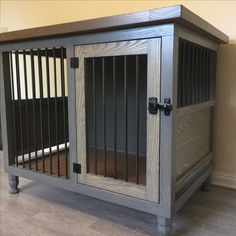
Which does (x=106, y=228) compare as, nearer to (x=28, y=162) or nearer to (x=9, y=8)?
(x=28, y=162)

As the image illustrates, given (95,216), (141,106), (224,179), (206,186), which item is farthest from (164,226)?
(141,106)

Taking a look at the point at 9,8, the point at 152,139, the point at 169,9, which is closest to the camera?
the point at 169,9

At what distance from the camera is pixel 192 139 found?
4.75 ft

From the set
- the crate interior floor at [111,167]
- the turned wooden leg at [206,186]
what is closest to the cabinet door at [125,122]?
the crate interior floor at [111,167]

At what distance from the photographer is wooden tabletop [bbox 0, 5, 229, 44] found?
1.03 meters

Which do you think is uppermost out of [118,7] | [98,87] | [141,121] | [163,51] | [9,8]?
[9,8]

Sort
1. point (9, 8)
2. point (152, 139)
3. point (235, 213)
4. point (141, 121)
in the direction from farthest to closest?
point (9, 8)
point (141, 121)
point (235, 213)
point (152, 139)

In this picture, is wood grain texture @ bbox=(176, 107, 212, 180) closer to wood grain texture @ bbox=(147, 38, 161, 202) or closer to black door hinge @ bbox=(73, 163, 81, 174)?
wood grain texture @ bbox=(147, 38, 161, 202)

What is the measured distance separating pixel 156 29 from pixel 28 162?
1.21 meters

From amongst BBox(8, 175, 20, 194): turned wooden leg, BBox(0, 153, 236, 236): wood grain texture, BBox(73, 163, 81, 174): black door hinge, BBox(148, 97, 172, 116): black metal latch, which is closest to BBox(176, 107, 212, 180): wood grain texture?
BBox(148, 97, 172, 116): black metal latch

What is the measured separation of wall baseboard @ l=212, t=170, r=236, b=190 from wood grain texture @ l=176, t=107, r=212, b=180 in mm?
211

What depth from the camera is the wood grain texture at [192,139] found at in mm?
1281

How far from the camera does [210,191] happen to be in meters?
A: 1.76

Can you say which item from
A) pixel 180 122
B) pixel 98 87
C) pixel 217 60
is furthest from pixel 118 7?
pixel 180 122
